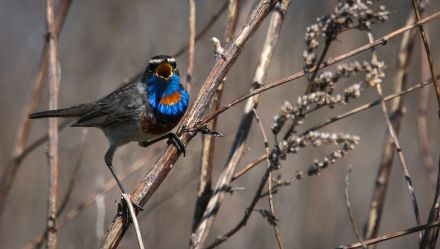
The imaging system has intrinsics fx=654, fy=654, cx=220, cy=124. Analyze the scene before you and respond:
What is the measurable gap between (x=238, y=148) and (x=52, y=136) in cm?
86

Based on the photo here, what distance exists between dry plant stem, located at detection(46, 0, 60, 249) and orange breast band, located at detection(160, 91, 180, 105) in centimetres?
82

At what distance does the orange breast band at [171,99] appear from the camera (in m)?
3.77

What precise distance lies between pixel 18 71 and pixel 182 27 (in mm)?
3145

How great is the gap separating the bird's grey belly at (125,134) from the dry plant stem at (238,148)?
37.1 inches

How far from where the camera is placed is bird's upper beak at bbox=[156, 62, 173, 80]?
369cm

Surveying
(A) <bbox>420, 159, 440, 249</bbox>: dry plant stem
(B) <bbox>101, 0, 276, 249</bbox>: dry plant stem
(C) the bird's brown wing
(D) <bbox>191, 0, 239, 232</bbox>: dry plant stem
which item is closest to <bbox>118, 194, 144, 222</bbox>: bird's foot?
(B) <bbox>101, 0, 276, 249</bbox>: dry plant stem

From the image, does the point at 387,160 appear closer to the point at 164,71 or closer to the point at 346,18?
the point at 346,18

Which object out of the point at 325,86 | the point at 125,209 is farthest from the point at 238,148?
the point at 125,209

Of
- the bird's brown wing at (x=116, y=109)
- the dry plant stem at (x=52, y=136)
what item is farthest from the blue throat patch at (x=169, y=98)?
the dry plant stem at (x=52, y=136)

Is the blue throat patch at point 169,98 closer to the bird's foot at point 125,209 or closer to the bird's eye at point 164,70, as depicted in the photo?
the bird's eye at point 164,70

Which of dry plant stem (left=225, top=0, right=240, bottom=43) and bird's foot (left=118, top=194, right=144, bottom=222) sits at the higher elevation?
dry plant stem (left=225, top=0, right=240, bottom=43)

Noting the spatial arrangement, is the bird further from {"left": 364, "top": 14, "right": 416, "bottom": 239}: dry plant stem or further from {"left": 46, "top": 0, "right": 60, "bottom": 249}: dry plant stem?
{"left": 364, "top": 14, "right": 416, "bottom": 239}: dry plant stem

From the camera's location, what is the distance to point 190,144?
4.55 metres

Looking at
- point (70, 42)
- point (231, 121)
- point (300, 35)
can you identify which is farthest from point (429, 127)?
point (70, 42)
